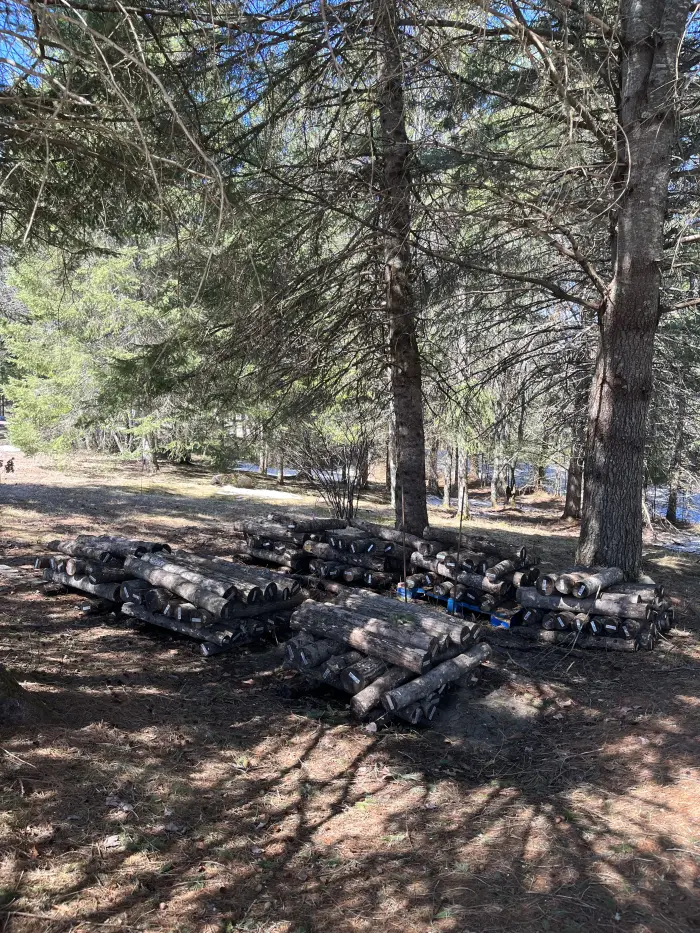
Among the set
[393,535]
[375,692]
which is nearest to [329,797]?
[375,692]

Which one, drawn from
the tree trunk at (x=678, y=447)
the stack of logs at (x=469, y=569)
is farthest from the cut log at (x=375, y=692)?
the tree trunk at (x=678, y=447)

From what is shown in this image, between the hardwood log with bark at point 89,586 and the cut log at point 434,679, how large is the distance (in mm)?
3473

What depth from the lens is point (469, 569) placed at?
25.1 feet

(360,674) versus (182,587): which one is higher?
(182,587)

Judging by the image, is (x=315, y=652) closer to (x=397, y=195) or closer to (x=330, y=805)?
(x=330, y=805)

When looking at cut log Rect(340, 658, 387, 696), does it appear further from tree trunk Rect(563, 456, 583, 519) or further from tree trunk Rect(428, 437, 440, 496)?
tree trunk Rect(428, 437, 440, 496)

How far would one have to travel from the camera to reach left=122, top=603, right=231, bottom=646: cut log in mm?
6070

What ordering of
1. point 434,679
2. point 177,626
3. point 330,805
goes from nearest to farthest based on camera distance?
point 330,805 → point 434,679 → point 177,626

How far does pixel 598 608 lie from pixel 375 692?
9.71 ft

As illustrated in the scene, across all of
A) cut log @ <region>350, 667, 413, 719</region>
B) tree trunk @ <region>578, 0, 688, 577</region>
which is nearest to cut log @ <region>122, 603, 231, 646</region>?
cut log @ <region>350, 667, 413, 719</region>

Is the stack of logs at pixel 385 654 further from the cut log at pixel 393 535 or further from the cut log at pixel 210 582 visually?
the cut log at pixel 393 535

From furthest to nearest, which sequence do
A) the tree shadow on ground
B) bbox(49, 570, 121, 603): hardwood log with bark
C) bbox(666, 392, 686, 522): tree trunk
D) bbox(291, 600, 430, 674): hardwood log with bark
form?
bbox(666, 392, 686, 522): tree trunk
bbox(49, 570, 121, 603): hardwood log with bark
bbox(291, 600, 430, 674): hardwood log with bark
the tree shadow on ground

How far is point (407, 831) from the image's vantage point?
367 centimetres

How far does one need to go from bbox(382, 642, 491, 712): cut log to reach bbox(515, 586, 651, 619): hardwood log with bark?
1511mm
